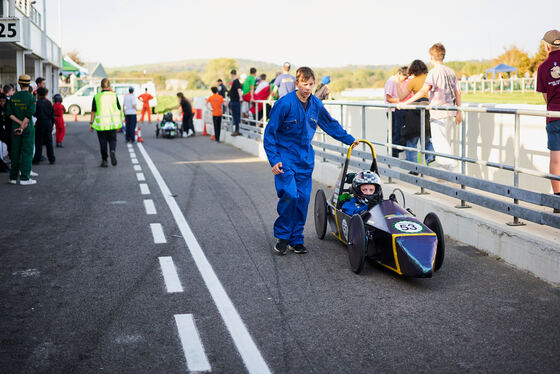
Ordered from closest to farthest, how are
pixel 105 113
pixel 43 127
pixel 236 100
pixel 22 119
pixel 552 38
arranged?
pixel 552 38, pixel 22 119, pixel 105 113, pixel 43 127, pixel 236 100

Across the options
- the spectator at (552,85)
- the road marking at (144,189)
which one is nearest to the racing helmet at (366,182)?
the spectator at (552,85)

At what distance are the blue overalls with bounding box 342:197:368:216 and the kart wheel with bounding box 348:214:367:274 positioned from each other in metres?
0.36

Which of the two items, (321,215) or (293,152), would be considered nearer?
(293,152)

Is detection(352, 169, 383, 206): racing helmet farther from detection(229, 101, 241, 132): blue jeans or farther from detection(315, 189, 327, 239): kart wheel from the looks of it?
detection(229, 101, 241, 132): blue jeans

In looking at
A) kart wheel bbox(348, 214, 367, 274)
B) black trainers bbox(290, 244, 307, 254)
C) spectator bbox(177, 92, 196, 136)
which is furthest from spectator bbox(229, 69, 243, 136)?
kart wheel bbox(348, 214, 367, 274)

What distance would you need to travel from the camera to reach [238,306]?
18.5ft

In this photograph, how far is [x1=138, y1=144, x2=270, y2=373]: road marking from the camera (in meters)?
4.43

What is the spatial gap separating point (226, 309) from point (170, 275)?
48.8 inches

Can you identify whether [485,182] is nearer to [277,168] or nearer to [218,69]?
[277,168]

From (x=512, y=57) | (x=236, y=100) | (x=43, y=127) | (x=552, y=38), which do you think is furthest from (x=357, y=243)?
(x=512, y=57)

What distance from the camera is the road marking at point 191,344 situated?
4.36 meters

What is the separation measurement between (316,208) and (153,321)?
3673mm

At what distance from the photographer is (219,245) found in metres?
8.02

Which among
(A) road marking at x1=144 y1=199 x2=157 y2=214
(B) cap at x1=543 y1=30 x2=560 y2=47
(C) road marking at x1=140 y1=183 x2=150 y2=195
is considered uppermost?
(B) cap at x1=543 y1=30 x2=560 y2=47
